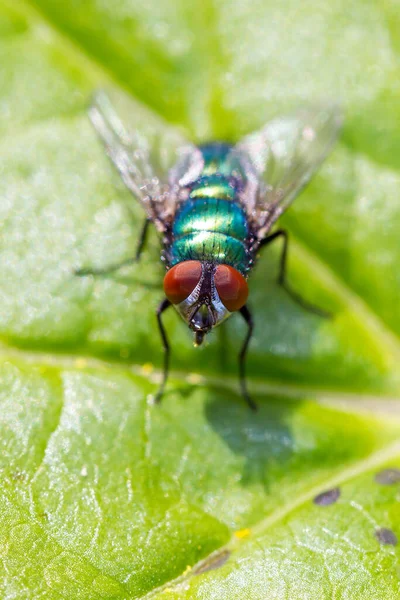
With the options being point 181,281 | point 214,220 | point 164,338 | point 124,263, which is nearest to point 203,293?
point 181,281

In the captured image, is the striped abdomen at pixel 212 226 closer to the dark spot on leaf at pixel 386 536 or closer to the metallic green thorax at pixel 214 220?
the metallic green thorax at pixel 214 220

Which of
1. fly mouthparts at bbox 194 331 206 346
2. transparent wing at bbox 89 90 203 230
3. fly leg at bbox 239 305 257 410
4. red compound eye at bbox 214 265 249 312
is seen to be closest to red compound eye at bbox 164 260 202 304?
red compound eye at bbox 214 265 249 312

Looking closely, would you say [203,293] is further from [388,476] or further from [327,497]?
[388,476]

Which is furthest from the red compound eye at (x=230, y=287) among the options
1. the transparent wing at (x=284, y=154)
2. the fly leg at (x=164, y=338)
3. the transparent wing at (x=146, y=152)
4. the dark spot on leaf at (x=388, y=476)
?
the dark spot on leaf at (x=388, y=476)

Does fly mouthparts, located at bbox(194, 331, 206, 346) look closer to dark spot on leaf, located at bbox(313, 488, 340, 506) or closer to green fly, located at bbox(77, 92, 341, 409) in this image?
green fly, located at bbox(77, 92, 341, 409)

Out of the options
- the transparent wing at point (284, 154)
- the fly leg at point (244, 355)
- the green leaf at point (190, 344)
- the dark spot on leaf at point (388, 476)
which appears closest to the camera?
the green leaf at point (190, 344)

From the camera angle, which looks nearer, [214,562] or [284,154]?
[214,562]
